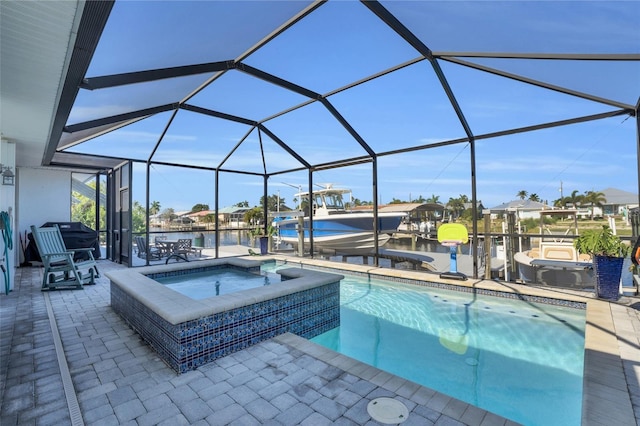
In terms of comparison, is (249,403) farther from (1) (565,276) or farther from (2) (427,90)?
(1) (565,276)

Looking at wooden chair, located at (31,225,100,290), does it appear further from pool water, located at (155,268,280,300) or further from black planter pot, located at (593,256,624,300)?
black planter pot, located at (593,256,624,300)

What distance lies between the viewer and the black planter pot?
4043 millimetres

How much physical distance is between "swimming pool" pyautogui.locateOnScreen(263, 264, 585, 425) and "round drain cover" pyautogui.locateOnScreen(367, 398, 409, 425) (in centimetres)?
98

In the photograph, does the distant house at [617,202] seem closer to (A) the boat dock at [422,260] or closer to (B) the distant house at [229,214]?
(A) the boat dock at [422,260]

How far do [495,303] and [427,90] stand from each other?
3.37 meters

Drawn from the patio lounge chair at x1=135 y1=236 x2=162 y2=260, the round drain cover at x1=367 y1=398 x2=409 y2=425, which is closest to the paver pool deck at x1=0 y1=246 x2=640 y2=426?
the round drain cover at x1=367 y1=398 x2=409 y2=425

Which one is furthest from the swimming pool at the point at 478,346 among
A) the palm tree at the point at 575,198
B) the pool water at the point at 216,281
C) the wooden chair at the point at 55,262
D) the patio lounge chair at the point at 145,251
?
the patio lounge chair at the point at 145,251

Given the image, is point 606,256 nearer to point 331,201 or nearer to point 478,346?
point 478,346

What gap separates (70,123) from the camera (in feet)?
15.7

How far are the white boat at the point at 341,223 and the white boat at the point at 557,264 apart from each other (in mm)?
3664

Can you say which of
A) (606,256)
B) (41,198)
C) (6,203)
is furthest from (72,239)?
(606,256)

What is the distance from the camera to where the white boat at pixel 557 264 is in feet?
19.8

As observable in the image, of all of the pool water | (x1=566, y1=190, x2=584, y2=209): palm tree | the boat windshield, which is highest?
the boat windshield

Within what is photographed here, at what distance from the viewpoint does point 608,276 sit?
13.6 feet
